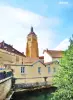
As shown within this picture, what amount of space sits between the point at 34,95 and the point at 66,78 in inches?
763

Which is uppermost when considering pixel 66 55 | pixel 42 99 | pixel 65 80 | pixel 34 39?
pixel 34 39

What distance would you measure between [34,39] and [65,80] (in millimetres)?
101287

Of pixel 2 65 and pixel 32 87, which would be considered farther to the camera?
pixel 2 65

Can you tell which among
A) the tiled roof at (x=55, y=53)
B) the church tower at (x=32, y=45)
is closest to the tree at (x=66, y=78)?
the tiled roof at (x=55, y=53)

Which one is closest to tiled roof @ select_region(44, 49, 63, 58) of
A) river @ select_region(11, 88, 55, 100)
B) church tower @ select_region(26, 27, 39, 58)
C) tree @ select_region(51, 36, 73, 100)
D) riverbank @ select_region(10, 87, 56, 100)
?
riverbank @ select_region(10, 87, 56, 100)

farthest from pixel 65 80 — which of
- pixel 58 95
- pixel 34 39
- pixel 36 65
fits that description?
pixel 34 39

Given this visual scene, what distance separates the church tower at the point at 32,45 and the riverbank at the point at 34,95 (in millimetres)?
72433

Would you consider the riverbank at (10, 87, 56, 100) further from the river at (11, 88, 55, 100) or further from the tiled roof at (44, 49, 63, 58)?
the tiled roof at (44, 49, 63, 58)

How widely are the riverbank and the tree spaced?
13.7 m

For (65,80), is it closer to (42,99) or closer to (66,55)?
(66,55)

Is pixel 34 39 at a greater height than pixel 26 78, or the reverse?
pixel 34 39

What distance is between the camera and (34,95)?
4034 cm

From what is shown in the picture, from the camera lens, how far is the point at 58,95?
869 inches

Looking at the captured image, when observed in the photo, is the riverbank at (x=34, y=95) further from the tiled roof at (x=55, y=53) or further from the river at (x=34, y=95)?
the tiled roof at (x=55, y=53)
